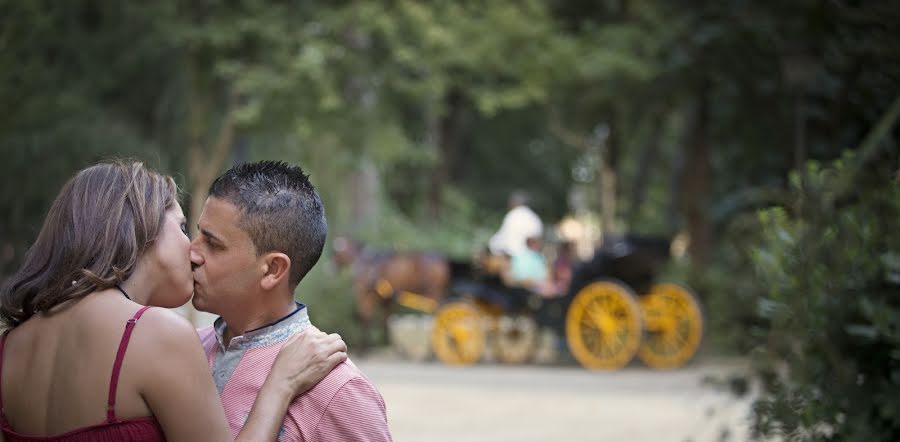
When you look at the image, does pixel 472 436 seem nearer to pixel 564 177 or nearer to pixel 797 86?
pixel 797 86

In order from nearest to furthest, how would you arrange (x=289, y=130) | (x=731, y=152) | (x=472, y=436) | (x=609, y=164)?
(x=472, y=436)
(x=731, y=152)
(x=289, y=130)
(x=609, y=164)

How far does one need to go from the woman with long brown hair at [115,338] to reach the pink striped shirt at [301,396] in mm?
40

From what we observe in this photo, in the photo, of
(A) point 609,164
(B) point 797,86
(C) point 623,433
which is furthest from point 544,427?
(A) point 609,164

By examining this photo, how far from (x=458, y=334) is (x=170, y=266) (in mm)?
16548

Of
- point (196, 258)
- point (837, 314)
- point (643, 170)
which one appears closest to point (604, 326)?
point (837, 314)

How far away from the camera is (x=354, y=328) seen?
68.9ft

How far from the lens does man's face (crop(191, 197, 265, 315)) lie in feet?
8.79

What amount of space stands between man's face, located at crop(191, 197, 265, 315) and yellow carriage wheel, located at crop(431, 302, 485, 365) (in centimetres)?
1608

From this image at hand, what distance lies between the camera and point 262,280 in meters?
2.68

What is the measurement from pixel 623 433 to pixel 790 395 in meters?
6.23

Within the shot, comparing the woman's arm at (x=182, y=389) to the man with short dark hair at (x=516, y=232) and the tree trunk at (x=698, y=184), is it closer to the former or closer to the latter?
the man with short dark hair at (x=516, y=232)

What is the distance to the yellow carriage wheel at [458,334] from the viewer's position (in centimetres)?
1888

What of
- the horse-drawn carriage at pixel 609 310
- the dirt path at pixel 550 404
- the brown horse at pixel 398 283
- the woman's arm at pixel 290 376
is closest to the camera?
the woman's arm at pixel 290 376

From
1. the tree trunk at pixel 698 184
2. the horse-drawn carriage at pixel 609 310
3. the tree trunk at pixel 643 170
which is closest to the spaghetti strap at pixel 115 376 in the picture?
the horse-drawn carriage at pixel 609 310
